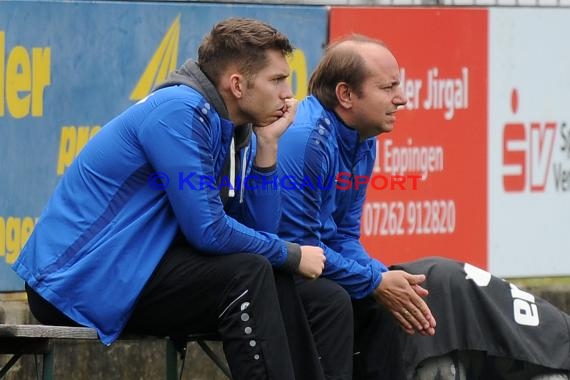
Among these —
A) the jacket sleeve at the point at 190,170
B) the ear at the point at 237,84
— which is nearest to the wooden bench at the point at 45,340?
the jacket sleeve at the point at 190,170

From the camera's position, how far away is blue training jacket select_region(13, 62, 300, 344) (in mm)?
4793

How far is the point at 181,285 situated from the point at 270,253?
1.06 ft

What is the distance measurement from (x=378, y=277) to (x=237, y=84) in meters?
→ 0.98

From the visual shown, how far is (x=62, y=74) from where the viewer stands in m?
6.27

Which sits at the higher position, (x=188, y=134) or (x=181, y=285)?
(x=188, y=134)

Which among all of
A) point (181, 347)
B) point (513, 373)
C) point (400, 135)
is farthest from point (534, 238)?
point (181, 347)

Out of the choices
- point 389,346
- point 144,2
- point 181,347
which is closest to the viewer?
point 181,347

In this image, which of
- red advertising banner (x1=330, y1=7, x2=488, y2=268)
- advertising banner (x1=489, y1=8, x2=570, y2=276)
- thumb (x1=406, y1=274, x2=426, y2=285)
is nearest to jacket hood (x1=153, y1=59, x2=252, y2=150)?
thumb (x1=406, y1=274, x2=426, y2=285)

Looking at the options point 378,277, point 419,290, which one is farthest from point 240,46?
point 419,290

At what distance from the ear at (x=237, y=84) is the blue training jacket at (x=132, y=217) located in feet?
0.43

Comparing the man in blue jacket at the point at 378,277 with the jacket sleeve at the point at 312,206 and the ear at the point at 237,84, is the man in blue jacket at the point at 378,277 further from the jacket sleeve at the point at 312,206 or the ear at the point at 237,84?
the ear at the point at 237,84

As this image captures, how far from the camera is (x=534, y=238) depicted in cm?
764

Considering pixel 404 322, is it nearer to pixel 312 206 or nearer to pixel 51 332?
pixel 312 206

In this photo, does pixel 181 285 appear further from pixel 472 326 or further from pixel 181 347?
pixel 472 326
